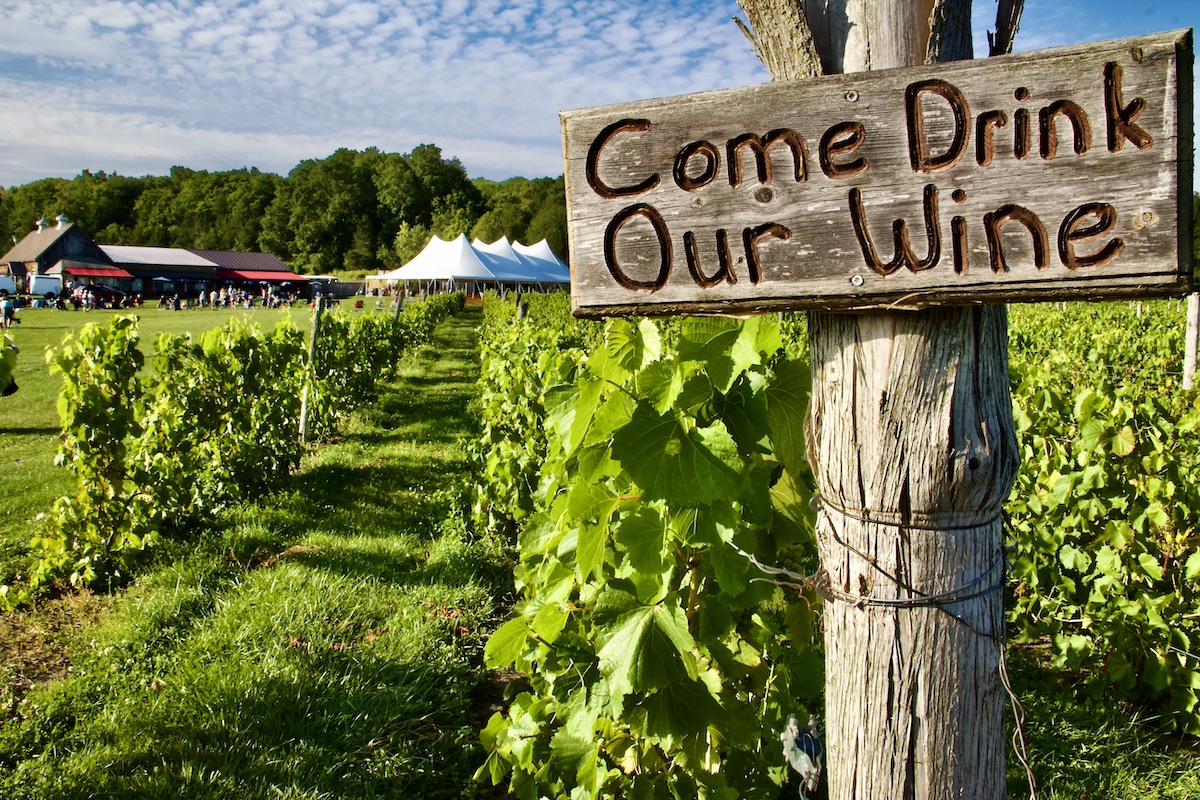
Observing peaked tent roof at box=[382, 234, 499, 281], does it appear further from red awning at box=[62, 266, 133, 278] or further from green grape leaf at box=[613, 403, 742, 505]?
red awning at box=[62, 266, 133, 278]

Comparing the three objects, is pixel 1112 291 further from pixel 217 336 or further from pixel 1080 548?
pixel 217 336

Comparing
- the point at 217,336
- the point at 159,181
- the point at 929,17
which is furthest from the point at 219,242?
the point at 929,17

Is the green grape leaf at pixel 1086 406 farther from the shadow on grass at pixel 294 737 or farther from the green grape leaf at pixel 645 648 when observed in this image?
the shadow on grass at pixel 294 737

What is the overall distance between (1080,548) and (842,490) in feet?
9.81

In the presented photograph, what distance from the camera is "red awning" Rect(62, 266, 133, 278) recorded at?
195 ft

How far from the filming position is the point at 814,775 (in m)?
1.99

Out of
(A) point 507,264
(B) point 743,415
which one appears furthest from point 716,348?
(A) point 507,264

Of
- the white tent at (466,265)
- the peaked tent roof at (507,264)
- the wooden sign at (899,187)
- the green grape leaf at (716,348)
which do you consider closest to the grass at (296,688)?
the green grape leaf at (716,348)

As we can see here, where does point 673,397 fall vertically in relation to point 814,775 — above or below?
above

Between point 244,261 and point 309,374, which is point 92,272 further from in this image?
point 309,374

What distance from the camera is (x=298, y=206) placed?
324 ft

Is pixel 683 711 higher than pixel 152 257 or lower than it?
lower

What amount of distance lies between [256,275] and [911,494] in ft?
278

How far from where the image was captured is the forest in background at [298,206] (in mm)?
95500
